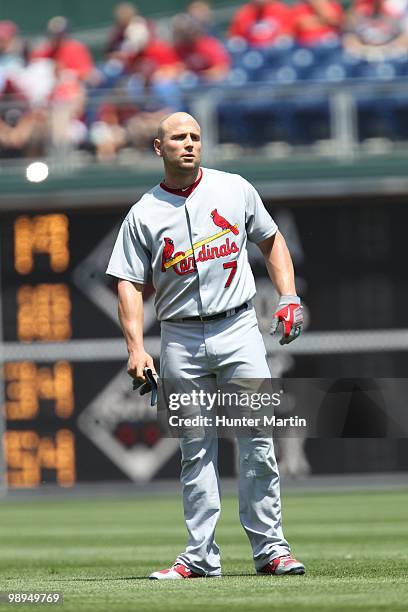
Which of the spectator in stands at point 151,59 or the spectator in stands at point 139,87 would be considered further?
the spectator in stands at point 151,59

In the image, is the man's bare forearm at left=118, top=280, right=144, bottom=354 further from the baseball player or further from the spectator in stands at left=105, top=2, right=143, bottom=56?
the spectator in stands at left=105, top=2, right=143, bottom=56

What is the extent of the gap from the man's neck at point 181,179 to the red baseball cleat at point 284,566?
63.3 inches

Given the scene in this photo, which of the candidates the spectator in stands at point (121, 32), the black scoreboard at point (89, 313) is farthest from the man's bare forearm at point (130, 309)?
the spectator in stands at point (121, 32)

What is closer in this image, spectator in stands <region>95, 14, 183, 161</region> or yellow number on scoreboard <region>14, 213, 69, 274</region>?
yellow number on scoreboard <region>14, 213, 69, 274</region>

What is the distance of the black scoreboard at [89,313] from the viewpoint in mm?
13391

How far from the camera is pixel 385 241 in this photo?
43.9ft

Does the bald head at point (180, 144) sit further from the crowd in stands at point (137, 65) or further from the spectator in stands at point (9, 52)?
the spectator in stands at point (9, 52)

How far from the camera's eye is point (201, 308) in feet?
19.0

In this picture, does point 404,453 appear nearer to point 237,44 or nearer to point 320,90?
point 320,90

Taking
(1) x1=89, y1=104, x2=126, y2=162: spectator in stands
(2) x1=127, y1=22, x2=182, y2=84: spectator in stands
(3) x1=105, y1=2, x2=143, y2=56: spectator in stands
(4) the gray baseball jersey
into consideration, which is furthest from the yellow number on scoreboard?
(4) the gray baseball jersey

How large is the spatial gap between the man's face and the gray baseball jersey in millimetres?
136

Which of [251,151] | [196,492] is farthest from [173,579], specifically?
[251,151]

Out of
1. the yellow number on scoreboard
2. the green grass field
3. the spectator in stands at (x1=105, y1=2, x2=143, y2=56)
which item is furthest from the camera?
the spectator in stands at (x1=105, y1=2, x2=143, y2=56)

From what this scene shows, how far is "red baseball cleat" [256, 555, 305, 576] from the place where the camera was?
576 centimetres
